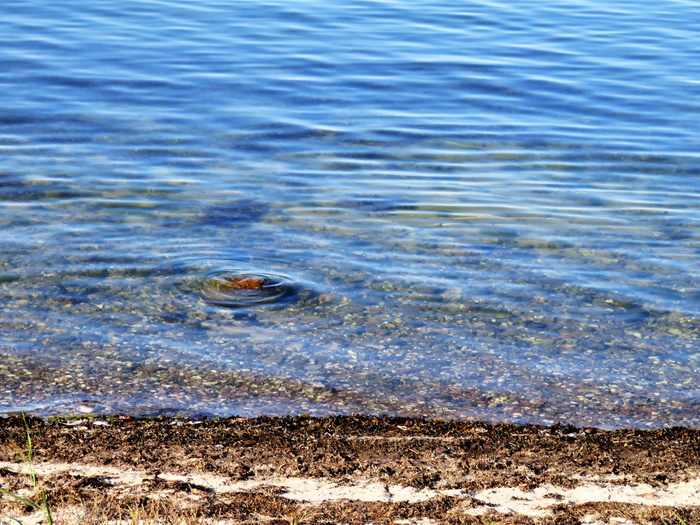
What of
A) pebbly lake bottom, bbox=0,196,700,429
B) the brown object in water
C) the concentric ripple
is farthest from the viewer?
the brown object in water

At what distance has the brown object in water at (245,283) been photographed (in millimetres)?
8906

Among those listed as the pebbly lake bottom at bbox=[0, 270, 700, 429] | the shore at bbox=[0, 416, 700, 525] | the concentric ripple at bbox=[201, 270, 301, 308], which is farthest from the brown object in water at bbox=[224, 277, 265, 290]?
the shore at bbox=[0, 416, 700, 525]

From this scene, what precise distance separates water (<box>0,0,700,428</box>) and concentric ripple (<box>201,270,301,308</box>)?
28mm

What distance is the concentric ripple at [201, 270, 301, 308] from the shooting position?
28.4 feet

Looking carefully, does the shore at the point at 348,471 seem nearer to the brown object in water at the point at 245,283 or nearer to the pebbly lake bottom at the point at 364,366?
the pebbly lake bottom at the point at 364,366

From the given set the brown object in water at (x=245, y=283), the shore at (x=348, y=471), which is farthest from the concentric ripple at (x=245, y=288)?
the shore at (x=348, y=471)

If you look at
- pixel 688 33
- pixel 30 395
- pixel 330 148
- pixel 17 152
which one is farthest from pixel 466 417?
pixel 688 33

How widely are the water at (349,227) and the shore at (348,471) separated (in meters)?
0.50

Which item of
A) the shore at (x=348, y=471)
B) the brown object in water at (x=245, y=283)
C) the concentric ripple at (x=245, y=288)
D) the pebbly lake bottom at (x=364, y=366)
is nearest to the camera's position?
the shore at (x=348, y=471)

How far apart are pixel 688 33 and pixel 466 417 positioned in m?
16.9

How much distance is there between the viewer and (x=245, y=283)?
8953 millimetres

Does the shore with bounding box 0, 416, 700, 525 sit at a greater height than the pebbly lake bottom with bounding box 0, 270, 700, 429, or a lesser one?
greater

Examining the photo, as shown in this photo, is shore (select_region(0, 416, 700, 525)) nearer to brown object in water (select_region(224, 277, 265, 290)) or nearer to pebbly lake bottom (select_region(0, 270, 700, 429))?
pebbly lake bottom (select_region(0, 270, 700, 429))

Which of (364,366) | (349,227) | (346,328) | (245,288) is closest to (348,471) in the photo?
(364,366)
